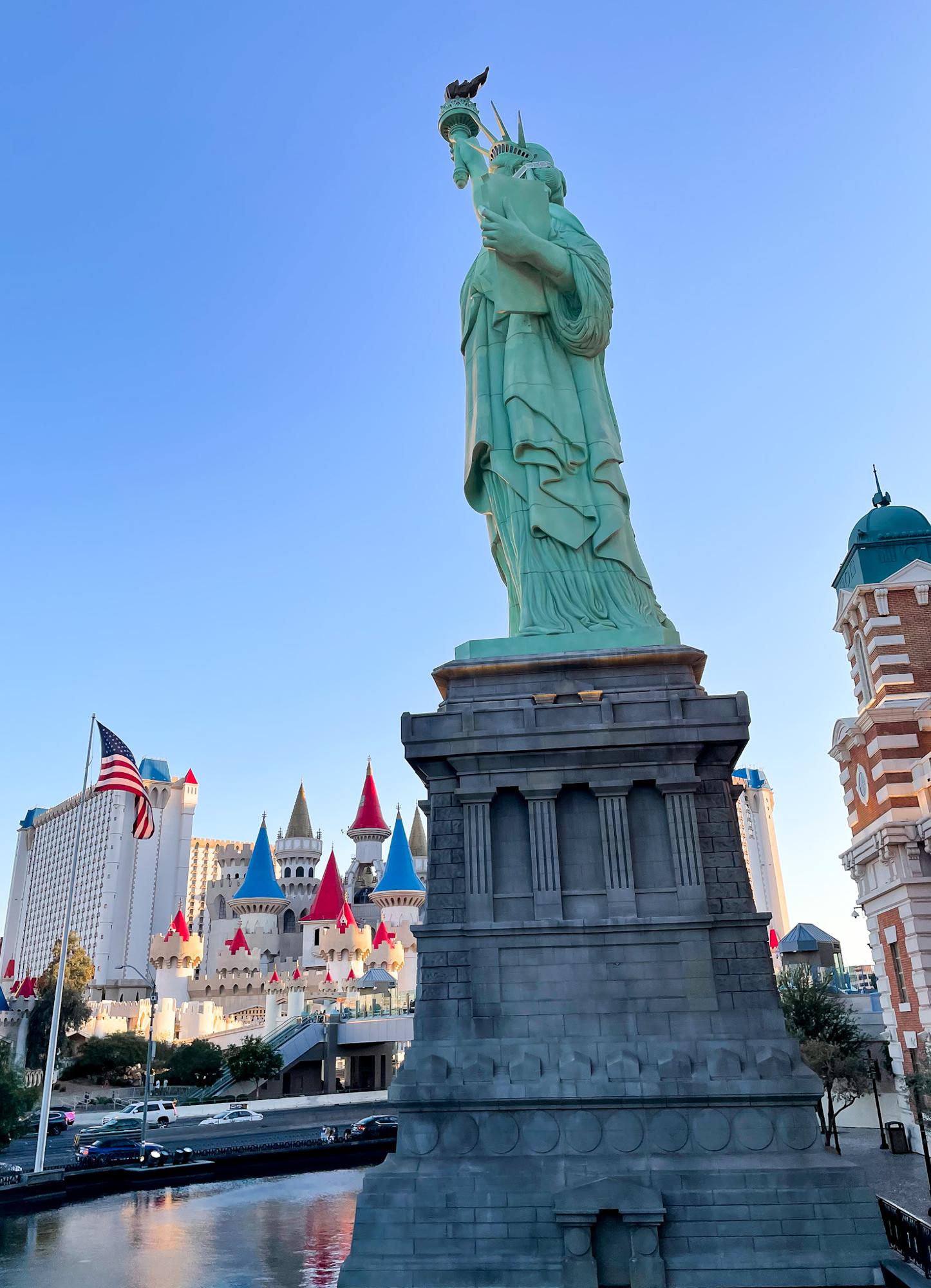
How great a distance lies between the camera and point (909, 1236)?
38.0 ft

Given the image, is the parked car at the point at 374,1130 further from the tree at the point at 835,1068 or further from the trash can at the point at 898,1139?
the trash can at the point at 898,1139

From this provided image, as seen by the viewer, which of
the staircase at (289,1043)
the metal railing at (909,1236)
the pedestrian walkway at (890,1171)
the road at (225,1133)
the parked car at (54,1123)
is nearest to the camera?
the metal railing at (909,1236)

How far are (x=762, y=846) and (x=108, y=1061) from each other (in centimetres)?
6849

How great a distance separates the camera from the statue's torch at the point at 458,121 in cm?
2138

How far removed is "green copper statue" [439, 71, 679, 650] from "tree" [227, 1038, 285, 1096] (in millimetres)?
35848

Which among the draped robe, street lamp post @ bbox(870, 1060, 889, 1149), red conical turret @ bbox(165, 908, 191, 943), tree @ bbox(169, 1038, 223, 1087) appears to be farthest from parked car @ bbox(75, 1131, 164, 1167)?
red conical turret @ bbox(165, 908, 191, 943)

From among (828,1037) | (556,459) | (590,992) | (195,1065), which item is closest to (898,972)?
(828,1037)

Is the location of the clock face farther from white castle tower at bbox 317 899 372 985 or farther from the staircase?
white castle tower at bbox 317 899 372 985

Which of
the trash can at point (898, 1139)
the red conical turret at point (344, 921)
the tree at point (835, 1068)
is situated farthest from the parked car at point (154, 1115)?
the red conical turret at point (344, 921)

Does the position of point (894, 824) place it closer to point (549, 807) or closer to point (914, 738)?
point (914, 738)

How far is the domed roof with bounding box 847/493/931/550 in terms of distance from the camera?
83.6 feet

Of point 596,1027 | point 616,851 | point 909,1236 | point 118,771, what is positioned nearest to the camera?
point 909,1236

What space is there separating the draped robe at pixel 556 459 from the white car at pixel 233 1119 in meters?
26.6

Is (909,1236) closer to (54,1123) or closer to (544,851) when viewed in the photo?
(544,851)
